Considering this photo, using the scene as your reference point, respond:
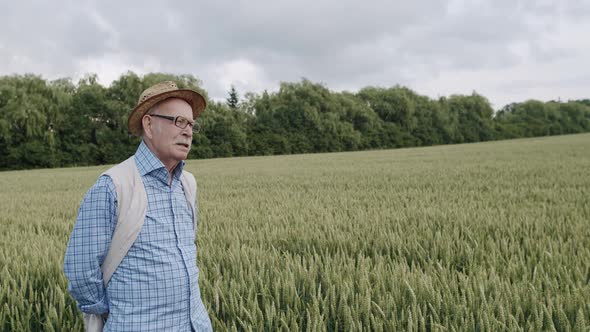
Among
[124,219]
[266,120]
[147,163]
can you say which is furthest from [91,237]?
[266,120]

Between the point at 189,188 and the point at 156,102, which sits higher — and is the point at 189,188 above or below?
below

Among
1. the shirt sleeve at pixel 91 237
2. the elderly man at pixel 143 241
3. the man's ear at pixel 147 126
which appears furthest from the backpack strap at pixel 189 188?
the shirt sleeve at pixel 91 237

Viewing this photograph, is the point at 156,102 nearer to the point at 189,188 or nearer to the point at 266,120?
the point at 189,188

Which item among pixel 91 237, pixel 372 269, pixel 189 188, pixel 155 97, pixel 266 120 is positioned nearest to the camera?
pixel 91 237

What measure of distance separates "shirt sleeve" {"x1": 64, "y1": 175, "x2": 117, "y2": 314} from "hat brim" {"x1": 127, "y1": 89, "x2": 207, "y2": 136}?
334 mm

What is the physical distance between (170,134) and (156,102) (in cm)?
14

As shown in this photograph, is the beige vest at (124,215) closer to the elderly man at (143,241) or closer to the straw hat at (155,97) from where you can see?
the elderly man at (143,241)

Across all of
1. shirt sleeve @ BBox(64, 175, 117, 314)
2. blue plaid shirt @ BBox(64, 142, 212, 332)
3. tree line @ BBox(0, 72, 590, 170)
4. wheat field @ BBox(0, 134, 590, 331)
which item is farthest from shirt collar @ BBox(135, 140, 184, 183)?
tree line @ BBox(0, 72, 590, 170)

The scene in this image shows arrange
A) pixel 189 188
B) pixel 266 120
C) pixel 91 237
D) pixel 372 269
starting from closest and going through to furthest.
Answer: pixel 91 237, pixel 189 188, pixel 372 269, pixel 266 120

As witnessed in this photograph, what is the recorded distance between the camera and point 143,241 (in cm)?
162

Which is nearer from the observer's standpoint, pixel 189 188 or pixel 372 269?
pixel 189 188

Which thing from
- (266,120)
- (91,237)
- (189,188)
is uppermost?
(266,120)

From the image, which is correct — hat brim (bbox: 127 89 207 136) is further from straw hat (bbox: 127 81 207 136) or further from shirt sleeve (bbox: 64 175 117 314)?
shirt sleeve (bbox: 64 175 117 314)

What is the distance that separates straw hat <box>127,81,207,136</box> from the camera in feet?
5.50
